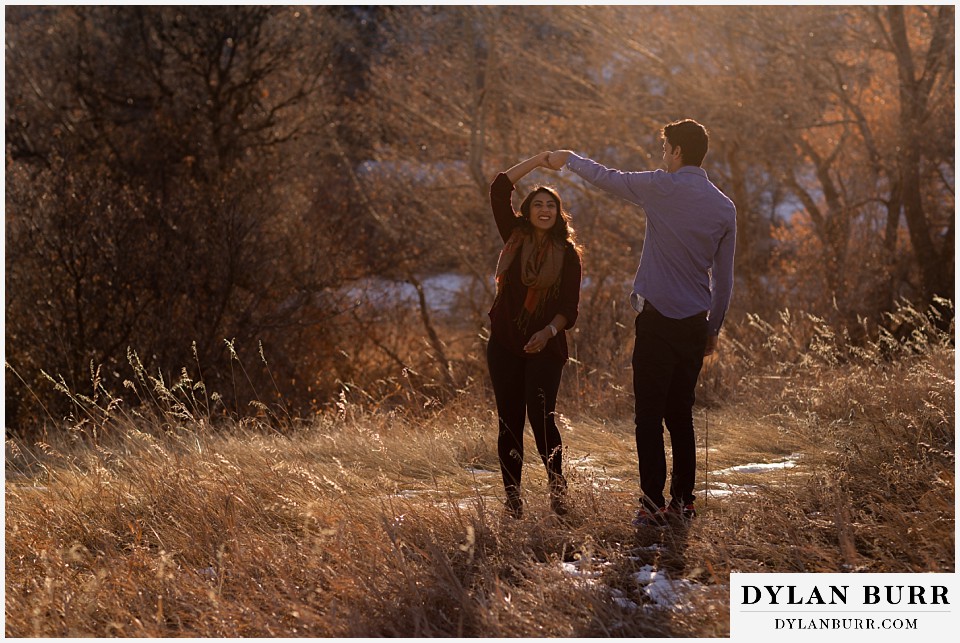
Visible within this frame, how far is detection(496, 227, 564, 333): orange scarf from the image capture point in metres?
4.82

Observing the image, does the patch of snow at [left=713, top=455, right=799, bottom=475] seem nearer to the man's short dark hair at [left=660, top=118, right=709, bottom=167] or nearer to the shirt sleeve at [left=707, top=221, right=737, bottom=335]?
the shirt sleeve at [left=707, top=221, right=737, bottom=335]

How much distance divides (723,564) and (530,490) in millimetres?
1377

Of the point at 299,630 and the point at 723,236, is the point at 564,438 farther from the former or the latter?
the point at 299,630

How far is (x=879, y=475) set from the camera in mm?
4992

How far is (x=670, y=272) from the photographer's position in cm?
452

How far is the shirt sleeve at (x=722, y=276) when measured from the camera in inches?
181

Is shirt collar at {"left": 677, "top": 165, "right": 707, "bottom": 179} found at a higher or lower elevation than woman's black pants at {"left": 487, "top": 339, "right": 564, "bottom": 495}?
higher

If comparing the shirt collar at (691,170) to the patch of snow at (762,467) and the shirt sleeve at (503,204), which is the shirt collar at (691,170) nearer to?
Answer: the shirt sleeve at (503,204)

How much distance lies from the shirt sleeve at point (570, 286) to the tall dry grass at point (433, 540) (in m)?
0.68

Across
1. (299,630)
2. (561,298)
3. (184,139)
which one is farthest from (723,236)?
(184,139)

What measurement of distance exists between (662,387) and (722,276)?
567mm

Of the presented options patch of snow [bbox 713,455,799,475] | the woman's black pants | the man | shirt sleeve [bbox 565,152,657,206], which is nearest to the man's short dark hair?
the man

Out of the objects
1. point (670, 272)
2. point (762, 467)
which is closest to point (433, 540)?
point (670, 272)

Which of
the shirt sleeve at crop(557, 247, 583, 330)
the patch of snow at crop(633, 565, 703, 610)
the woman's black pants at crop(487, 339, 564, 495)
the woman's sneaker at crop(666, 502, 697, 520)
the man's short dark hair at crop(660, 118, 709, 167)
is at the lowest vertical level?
the patch of snow at crop(633, 565, 703, 610)
